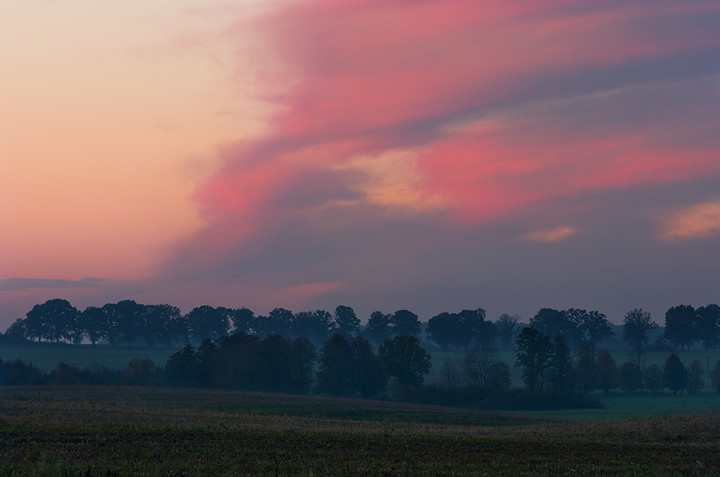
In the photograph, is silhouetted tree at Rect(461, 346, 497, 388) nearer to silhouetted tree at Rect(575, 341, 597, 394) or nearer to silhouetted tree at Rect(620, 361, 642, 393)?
silhouetted tree at Rect(575, 341, 597, 394)

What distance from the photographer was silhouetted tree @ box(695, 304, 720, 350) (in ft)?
609

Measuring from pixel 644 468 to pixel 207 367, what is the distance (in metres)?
97.1

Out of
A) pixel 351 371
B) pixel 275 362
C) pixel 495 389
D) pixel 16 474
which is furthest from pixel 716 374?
pixel 16 474

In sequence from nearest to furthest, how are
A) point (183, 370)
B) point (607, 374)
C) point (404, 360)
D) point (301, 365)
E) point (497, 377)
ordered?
point (183, 370) → point (404, 360) → point (497, 377) → point (301, 365) → point (607, 374)

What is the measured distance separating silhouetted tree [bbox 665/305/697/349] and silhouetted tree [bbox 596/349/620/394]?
78.1 meters

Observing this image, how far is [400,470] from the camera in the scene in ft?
74.2

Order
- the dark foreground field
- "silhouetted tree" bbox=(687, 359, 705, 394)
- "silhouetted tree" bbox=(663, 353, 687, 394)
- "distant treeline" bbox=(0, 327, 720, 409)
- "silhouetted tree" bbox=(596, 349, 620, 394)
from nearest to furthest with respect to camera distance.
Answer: the dark foreground field → "distant treeline" bbox=(0, 327, 720, 409) → "silhouetted tree" bbox=(663, 353, 687, 394) → "silhouetted tree" bbox=(687, 359, 705, 394) → "silhouetted tree" bbox=(596, 349, 620, 394)

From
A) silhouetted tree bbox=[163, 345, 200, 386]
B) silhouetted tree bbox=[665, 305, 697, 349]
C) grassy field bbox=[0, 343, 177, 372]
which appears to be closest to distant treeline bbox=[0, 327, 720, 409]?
silhouetted tree bbox=[163, 345, 200, 386]

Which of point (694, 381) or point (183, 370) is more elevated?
point (183, 370)

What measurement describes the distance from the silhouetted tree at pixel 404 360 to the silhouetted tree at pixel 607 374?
32.0 m

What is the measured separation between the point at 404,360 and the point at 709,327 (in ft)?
375

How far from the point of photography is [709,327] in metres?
186

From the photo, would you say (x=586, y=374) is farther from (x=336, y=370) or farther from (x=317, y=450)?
(x=317, y=450)

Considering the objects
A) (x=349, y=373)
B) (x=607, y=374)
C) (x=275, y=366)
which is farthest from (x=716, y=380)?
A: (x=275, y=366)
